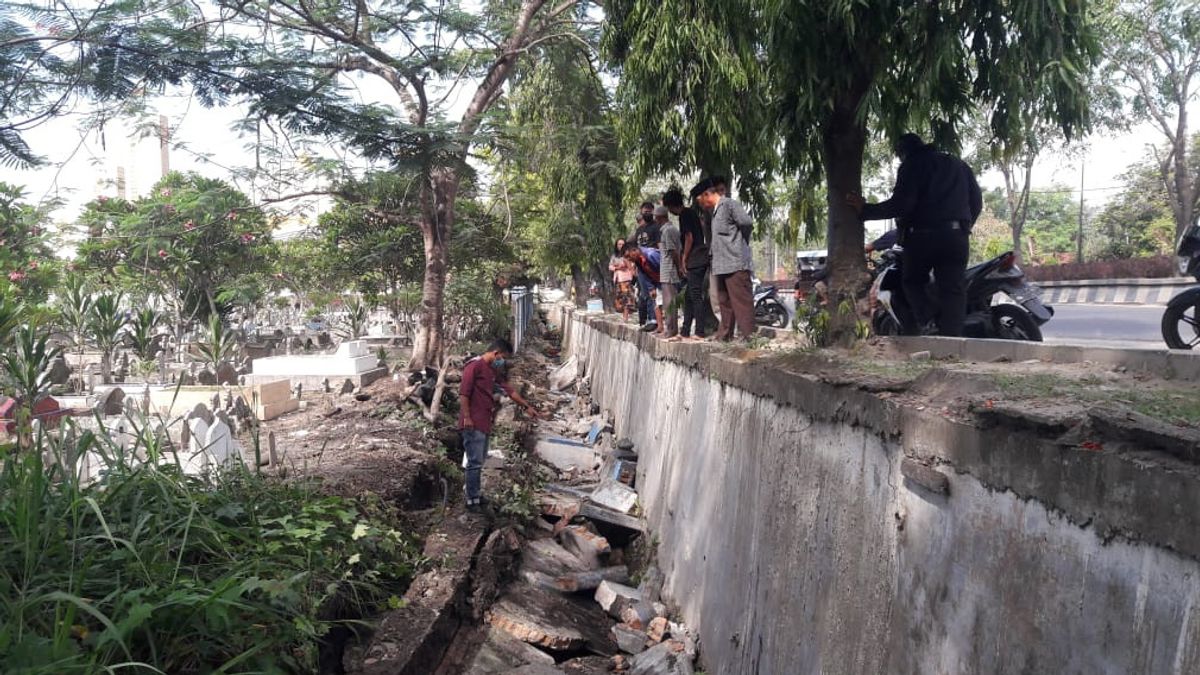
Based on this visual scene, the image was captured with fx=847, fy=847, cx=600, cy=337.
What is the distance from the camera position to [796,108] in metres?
5.49

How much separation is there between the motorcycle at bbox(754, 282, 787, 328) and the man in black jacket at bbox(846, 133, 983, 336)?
6.88m

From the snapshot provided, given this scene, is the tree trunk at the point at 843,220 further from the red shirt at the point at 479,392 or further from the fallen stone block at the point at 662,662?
the red shirt at the point at 479,392

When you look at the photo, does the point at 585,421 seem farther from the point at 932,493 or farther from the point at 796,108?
the point at 932,493

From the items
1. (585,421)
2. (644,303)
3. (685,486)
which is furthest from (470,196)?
(685,486)

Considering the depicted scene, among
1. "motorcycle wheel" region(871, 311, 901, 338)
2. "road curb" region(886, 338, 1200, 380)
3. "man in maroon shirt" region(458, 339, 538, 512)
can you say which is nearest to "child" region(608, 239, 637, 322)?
"man in maroon shirt" region(458, 339, 538, 512)

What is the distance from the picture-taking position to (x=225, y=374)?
14297 millimetres

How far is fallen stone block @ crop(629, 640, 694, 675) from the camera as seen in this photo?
5.10m

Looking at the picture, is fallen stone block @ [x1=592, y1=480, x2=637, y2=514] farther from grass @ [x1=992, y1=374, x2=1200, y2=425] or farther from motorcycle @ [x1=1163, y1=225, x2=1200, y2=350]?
grass @ [x1=992, y1=374, x2=1200, y2=425]

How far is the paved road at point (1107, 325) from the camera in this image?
33.8 ft

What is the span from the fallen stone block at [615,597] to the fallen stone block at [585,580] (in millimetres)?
160

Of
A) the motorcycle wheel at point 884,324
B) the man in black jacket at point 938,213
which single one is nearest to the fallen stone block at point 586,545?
the motorcycle wheel at point 884,324

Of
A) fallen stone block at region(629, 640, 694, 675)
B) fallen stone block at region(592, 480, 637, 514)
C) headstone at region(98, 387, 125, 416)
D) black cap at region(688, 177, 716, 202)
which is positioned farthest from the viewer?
headstone at region(98, 387, 125, 416)

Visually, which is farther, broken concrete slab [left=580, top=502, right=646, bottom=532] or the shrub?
the shrub

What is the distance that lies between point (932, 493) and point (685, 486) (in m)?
3.90
